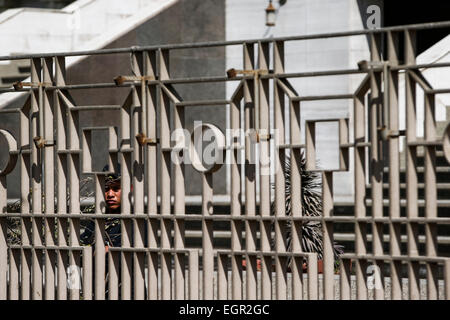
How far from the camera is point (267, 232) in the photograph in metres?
7.00

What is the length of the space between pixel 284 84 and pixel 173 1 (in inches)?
380

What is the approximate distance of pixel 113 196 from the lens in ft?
27.8

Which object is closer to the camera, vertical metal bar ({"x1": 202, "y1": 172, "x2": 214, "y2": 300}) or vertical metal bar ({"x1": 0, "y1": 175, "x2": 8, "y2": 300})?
vertical metal bar ({"x1": 202, "y1": 172, "x2": 214, "y2": 300})

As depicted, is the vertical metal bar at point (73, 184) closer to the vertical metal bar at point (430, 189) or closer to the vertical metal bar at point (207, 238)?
the vertical metal bar at point (207, 238)

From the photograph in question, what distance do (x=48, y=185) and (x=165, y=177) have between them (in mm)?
1056

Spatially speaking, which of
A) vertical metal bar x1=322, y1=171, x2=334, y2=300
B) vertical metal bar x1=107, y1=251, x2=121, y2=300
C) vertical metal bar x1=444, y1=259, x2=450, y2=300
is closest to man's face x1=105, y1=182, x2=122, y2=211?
vertical metal bar x1=107, y1=251, x2=121, y2=300

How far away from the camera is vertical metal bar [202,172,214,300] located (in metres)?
7.14

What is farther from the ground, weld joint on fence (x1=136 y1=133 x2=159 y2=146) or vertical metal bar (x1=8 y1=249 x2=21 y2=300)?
weld joint on fence (x1=136 y1=133 x2=159 y2=146)

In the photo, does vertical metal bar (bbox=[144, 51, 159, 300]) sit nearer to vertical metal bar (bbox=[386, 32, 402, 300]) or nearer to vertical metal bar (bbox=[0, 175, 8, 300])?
vertical metal bar (bbox=[0, 175, 8, 300])

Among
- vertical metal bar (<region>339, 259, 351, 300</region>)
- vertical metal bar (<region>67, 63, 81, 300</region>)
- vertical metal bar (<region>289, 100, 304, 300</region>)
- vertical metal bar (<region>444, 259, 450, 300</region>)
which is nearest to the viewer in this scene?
vertical metal bar (<region>444, 259, 450, 300</region>)
